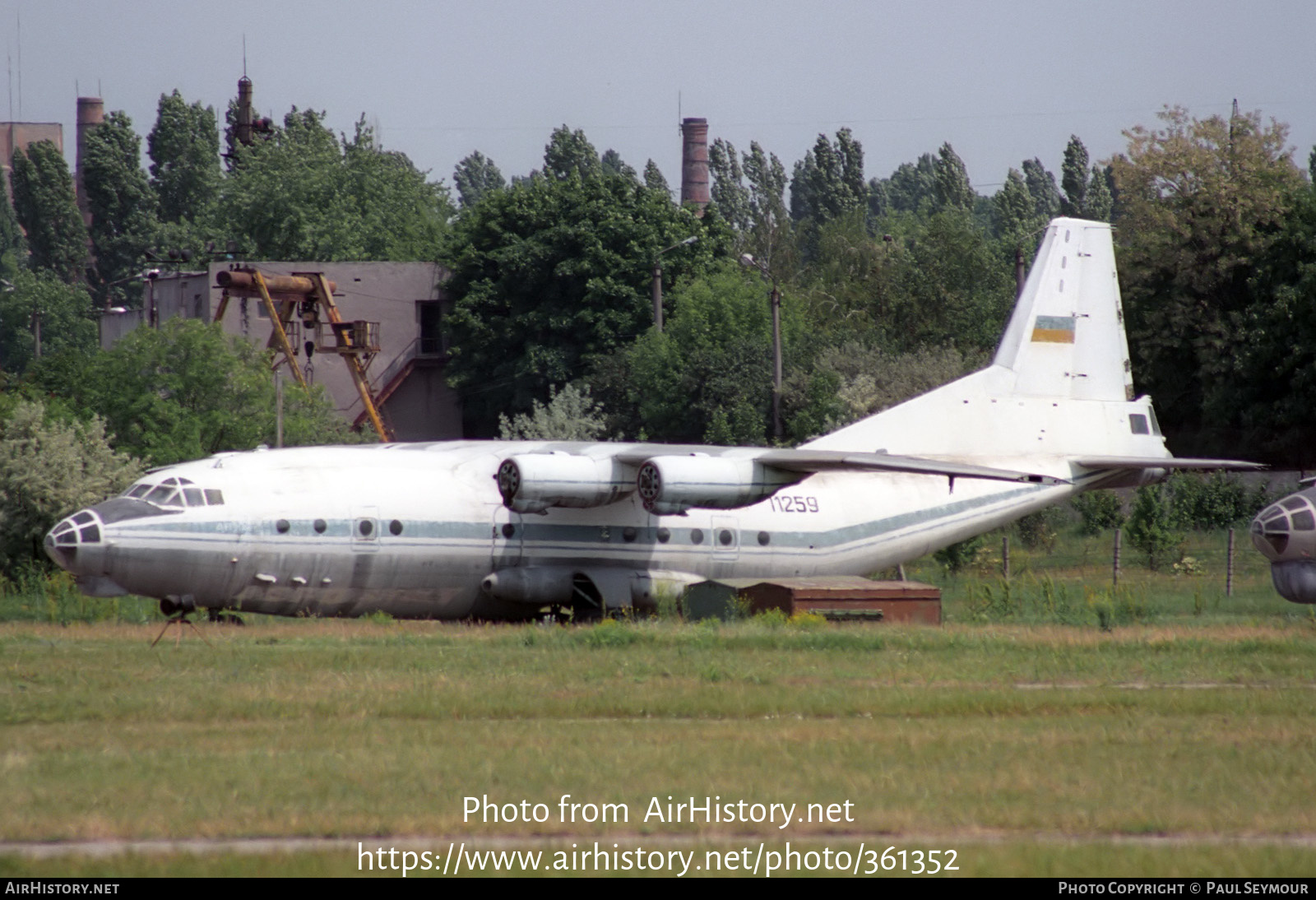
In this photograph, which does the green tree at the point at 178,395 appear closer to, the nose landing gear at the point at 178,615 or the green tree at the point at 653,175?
the nose landing gear at the point at 178,615

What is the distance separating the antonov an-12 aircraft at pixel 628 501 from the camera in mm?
22641

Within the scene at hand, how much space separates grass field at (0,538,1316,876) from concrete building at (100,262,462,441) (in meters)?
44.7

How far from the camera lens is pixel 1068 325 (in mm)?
29391

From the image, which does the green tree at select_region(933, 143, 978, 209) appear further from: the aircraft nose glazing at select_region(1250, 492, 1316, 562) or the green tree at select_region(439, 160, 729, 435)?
the aircraft nose glazing at select_region(1250, 492, 1316, 562)

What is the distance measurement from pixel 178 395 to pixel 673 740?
103 feet

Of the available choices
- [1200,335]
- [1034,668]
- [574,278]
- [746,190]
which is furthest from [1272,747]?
[746,190]

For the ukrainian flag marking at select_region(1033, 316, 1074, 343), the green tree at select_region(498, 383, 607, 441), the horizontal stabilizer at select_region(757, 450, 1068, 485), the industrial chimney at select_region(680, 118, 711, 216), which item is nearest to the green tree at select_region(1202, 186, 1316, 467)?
the green tree at select_region(498, 383, 607, 441)

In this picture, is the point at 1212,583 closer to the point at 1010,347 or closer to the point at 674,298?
the point at 1010,347

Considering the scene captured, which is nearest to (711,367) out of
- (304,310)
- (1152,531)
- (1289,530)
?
(304,310)

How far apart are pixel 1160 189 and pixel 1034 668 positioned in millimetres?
43709

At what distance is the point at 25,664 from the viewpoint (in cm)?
1819

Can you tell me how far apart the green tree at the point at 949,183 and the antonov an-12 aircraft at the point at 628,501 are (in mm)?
99711

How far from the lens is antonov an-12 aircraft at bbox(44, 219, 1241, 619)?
2264 centimetres

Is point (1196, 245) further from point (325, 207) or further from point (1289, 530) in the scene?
point (325, 207)
